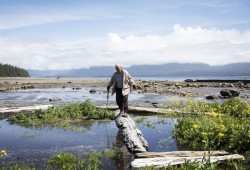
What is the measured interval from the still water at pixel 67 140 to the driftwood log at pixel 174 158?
1.99 feet

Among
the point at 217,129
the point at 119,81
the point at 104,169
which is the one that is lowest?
the point at 104,169

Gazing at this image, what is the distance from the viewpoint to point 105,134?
13.6 metres

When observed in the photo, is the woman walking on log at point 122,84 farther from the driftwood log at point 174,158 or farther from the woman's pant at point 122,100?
the driftwood log at point 174,158

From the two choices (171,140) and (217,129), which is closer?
(217,129)

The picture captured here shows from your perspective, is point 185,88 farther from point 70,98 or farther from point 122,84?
point 122,84

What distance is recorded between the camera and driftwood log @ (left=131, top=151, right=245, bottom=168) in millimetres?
8523

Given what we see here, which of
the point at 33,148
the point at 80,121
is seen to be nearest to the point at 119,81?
the point at 80,121

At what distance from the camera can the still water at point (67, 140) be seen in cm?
1014

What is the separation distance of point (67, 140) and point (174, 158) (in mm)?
4871

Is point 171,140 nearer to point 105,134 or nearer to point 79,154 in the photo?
point 105,134

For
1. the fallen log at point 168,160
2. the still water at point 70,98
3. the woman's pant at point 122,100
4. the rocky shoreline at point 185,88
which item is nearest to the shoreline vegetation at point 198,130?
the fallen log at point 168,160

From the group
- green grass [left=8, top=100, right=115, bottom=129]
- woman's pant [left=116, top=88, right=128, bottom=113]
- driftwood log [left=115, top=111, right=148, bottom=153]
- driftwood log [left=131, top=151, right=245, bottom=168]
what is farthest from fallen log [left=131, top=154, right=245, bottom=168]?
woman's pant [left=116, top=88, right=128, bottom=113]

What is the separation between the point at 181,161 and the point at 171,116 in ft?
28.6

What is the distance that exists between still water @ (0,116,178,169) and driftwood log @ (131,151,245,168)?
1.99 ft
